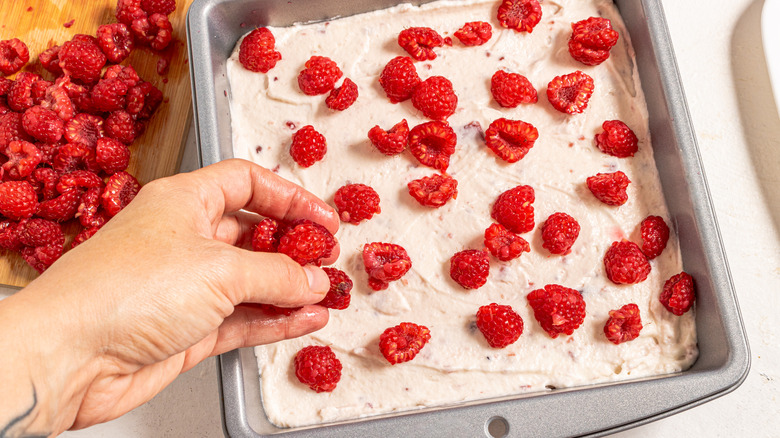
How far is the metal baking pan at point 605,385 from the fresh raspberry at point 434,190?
556 millimetres

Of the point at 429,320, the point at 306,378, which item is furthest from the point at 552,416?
the point at 306,378

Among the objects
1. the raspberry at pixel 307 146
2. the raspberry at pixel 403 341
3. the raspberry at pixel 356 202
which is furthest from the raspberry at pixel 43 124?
the raspberry at pixel 403 341

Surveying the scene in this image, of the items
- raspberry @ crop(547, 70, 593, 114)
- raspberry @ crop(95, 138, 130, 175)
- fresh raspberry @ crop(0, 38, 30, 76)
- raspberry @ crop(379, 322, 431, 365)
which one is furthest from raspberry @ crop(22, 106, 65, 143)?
raspberry @ crop(547, 70, 593, 114)

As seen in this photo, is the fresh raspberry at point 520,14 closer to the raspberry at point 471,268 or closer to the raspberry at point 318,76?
the raspberry at point 318,76

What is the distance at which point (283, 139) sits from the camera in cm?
184

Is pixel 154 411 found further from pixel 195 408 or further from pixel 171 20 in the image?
pixel 171 20

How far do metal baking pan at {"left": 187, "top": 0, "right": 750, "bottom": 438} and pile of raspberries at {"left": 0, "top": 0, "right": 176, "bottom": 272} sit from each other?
39 cm

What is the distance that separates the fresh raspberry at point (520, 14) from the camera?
1.85 metres

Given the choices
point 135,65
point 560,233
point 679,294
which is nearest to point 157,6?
point 135,65

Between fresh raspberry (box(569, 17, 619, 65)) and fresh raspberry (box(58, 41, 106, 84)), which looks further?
fresh raspberry (box(58, 41, 106, 84))

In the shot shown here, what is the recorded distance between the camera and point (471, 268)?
5.41 feet

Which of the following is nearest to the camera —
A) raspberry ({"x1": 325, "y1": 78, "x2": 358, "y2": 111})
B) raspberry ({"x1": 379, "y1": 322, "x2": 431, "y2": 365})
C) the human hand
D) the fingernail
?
the human hand

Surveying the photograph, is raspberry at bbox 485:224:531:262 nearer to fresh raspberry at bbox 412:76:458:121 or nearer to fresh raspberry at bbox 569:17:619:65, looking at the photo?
fresh raspberry at bbox 412:76:458:121

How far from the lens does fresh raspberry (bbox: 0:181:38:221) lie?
6.34 feet
